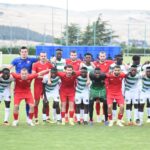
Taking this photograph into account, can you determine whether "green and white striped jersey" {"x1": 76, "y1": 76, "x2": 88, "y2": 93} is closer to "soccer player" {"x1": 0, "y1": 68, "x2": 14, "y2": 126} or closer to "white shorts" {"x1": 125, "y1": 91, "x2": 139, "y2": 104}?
"white shorts" {"x1": 125, "y1": 91, "x2": 139, "y2": 104}

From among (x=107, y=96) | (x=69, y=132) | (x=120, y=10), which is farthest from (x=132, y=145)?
(x=120, y=10)

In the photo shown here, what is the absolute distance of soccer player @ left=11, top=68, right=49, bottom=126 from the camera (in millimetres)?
12453

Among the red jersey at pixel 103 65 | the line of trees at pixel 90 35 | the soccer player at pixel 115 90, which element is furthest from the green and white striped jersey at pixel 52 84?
the line of trees at pixel 90 35

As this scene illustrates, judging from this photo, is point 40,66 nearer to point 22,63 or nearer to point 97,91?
point 22,63

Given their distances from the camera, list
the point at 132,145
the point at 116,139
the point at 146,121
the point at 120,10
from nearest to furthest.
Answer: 1. the point at 132,145
2. the point at 116,139
3. the point at 146,121
4. the point at 120,10

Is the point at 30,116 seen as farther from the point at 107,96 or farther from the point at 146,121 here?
the point at 146,121

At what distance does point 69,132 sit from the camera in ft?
37.7

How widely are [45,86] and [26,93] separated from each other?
0.63 metres

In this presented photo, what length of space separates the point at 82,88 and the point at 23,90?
4.80ft

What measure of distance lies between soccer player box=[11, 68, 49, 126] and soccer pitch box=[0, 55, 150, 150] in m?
0.32

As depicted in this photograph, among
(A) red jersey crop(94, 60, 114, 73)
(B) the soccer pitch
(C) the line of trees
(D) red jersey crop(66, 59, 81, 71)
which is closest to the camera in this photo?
(B) the soccer pitch

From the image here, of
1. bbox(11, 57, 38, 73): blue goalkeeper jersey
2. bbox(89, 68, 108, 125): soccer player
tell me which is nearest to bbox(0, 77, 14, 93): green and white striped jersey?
bbox(11, 57, 38, 73): blue goalkeeper jersey

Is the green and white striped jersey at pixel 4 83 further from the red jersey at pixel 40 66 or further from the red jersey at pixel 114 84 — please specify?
the red jersey at pixel 114 84

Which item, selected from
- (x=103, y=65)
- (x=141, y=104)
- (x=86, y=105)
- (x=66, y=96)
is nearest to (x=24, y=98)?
(x=66, y=96)
